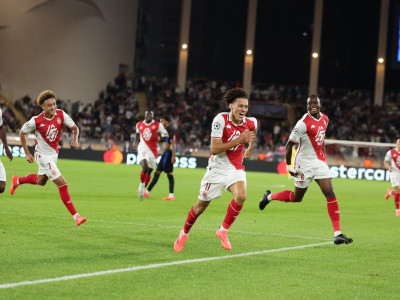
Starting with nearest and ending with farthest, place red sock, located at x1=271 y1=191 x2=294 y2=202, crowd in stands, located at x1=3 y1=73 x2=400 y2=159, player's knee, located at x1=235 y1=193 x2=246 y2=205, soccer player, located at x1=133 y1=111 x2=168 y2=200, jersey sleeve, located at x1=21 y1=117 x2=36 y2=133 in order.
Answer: player's knee, located at x1=235 y1=193 x2=246 y2=205 → jersey sleeve, located at x1=21 y1=117 x2=36 y2=133 → red sock, located at x1=271 y1=191 x2=294 y2=202 → soccer player, located at x1=133 y1=111 x2=168 y2=200 → crowd in stands, located at x1=3 y1=73 x2=400 y2=159

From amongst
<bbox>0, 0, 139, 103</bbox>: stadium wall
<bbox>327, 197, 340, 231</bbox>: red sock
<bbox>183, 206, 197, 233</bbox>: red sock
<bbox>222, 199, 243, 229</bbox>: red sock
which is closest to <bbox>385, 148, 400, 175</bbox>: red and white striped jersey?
<bbox>327, 197, 340, 231</bbox>: red sock

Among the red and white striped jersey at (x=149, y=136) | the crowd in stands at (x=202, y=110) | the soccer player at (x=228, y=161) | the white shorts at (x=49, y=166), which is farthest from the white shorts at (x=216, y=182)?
the crowd in stands at (x=202, y=110)

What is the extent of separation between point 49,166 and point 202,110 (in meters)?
39.7

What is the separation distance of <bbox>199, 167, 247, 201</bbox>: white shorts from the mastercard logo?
3025 centimetres

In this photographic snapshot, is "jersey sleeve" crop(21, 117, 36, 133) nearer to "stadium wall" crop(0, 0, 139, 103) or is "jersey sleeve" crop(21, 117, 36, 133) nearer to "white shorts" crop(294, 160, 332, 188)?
"white shorts" crop(294, 160, 332, 188)

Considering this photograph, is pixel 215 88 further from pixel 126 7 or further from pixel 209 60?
pixel 126 7

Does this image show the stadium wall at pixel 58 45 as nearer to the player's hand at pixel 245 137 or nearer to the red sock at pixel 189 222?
the red sock at pixel 189 222

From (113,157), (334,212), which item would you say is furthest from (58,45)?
(334,212)

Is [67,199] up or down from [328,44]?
down

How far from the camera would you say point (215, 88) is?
2132 inches

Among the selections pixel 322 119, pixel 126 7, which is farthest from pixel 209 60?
pixel 322 119

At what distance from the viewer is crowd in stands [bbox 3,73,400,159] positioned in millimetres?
47469

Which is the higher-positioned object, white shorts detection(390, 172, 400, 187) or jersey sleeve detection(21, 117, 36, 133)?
jersey sleeve detection(21, 117, 36, 133)

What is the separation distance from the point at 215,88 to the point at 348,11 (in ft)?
37.5
